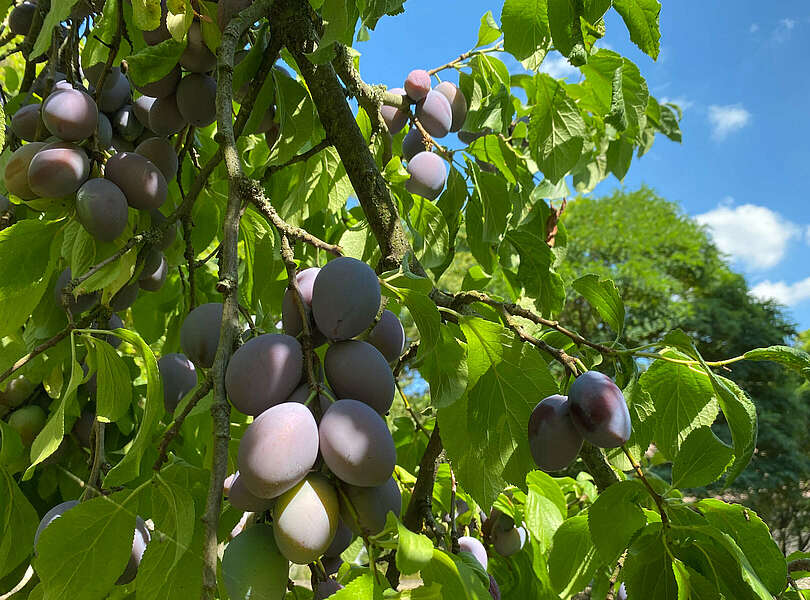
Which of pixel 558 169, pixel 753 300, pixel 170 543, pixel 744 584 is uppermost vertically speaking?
pixel 753 300

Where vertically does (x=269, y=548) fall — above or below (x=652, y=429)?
below

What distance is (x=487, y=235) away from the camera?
111 cm

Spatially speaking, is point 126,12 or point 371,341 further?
point 126,12

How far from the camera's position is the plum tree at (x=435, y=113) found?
123cm

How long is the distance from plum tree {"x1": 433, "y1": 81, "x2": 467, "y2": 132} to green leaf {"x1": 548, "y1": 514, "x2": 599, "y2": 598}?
0.82 meters

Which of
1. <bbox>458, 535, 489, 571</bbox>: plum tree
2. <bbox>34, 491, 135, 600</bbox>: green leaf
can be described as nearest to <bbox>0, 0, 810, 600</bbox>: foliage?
<bbox>34, 491, 135, 600</bbox>: green leaf

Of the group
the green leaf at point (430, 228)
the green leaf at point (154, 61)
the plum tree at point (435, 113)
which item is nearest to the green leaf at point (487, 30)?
the plum tree at point (435, 113)

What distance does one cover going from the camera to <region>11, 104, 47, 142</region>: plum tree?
0.92 meters

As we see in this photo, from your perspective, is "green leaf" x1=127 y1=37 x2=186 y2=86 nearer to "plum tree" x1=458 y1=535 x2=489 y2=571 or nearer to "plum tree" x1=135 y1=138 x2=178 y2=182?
"plum tree" x1=135 y1=138 x2=178 y2=182

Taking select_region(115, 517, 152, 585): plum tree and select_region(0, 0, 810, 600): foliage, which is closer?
select_region(0, 0, 810, 600): foliage

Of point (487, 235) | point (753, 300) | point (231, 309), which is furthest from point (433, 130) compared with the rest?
point (753, 300)

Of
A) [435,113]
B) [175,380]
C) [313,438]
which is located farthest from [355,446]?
[435,113]

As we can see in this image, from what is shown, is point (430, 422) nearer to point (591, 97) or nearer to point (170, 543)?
point (591, 97)

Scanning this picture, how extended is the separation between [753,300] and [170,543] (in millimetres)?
10003
